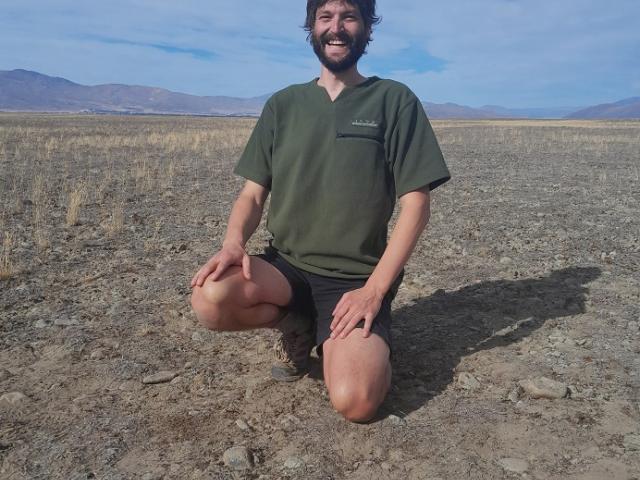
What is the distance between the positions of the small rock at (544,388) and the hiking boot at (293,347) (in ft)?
3.60

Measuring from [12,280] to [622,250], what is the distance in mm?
5447

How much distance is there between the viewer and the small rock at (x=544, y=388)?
260 cm

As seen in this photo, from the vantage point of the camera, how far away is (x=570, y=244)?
5496mm

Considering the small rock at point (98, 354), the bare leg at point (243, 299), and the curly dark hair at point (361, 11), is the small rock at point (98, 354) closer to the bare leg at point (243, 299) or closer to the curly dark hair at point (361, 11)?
the bare leg at point (243, 299)

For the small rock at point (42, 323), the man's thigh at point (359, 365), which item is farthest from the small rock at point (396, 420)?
the small rock at point (42, 323)

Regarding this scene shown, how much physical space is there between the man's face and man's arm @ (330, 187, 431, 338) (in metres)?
0.74

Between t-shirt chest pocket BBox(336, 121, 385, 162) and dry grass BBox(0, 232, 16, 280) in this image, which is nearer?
t-shirt chest pocket BBox(336, 121, 385, 162)

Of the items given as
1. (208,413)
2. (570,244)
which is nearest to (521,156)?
(570,244)

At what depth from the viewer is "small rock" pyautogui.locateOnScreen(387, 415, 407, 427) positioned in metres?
2.41

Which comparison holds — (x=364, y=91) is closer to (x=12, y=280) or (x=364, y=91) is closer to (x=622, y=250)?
(x=12, y=280)

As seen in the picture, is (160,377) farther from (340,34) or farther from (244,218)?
(340,34)

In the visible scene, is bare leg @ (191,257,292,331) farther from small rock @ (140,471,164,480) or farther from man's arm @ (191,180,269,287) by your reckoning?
small rock @ (140,471,164,480)

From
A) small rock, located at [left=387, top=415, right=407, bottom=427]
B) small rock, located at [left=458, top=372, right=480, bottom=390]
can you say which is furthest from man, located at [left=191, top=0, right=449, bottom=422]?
small rock, located at [left=458, top=372, right=480, bottom=390]

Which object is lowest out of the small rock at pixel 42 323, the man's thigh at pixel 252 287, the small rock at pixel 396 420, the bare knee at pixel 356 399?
the small rock at pixel 42 323
